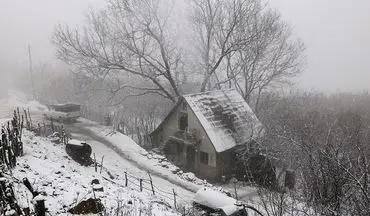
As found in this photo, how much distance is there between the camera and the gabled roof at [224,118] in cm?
2681

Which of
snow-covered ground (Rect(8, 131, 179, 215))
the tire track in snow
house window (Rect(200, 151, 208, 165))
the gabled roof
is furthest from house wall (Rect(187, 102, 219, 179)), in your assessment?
snow-covered ground (Rect(8, 131, 179, 215))

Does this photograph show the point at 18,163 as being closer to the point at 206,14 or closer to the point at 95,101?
the point at 206,14

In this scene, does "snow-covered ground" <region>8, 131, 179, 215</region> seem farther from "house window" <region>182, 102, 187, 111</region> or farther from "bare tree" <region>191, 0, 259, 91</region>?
"bare tree" <region>191, 0, 259, 91</region>

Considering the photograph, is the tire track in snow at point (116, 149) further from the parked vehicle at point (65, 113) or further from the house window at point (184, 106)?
the house window at point (184, 106)

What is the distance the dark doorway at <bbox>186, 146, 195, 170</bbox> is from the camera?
29.1 meters

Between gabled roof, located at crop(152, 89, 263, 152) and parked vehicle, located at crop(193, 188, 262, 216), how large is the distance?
983 centimetres

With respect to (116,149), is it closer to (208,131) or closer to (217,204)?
(208,131)

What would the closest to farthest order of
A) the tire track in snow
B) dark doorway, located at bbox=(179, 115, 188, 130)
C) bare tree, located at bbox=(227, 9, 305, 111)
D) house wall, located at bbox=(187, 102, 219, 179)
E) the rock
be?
the rock < the tire track in snow < house wall, located at bbox=(187, 102, 219, 179) < dark doorway, located at bbox=(179, 115, 188, 130) < bare tree, located at bbox=(227, 9, 305, 111)

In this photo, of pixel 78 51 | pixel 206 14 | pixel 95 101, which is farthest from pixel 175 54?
pixel 95 101

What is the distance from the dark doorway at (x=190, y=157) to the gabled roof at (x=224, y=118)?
309cm

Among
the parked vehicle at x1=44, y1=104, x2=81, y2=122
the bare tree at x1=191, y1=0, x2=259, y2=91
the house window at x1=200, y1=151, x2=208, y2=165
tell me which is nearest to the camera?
the house window at x1=200, y1=151, x2=208, y2=165

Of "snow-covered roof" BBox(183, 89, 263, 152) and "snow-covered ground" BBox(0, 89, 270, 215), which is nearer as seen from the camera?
"snow-covered ground" BBox(0, 89, 270, 215)

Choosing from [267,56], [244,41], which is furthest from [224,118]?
[267,56]

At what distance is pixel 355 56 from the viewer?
79000mm
